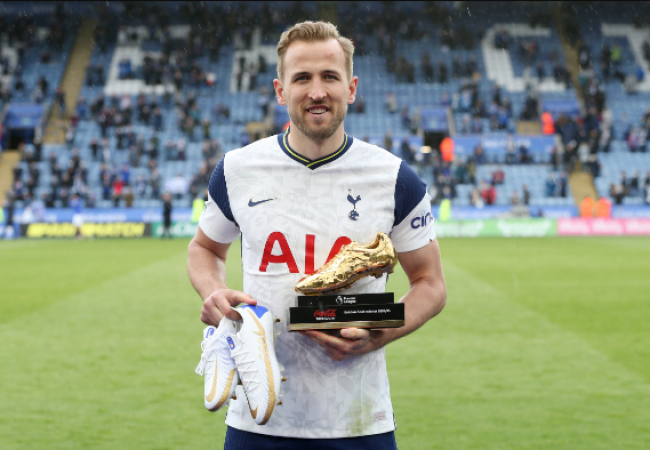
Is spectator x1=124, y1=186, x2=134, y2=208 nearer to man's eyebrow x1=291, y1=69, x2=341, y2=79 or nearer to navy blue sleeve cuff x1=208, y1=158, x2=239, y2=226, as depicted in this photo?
navy blue sleeve cuff x1=208, y1=158, x2=239, y2=226

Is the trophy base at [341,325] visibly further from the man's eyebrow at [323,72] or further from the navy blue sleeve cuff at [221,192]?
the man's eyebrow at [323,72]

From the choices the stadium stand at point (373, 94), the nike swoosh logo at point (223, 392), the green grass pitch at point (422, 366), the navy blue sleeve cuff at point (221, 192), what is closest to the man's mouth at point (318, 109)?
the navy blue sleeve cuff at point (221, 192)

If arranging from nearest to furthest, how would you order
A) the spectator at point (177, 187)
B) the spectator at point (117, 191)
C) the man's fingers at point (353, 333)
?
the man's fingers at point (353, 333) < the spectator at point (117, 191) < the spectator at point (177, 187)

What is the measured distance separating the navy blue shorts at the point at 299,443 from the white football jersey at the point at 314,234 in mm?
22

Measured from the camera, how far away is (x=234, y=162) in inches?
107

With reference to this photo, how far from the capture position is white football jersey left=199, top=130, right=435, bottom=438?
8.23ft

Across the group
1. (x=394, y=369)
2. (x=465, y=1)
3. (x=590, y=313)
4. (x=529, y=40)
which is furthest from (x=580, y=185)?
(x=394, y=369)

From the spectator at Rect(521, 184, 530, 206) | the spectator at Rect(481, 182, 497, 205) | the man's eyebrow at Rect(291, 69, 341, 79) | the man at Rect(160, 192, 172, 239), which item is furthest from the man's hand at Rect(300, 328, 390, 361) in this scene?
the spectator at Rect(521, 184, 530, 206)

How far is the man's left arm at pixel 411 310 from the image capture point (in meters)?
2.32

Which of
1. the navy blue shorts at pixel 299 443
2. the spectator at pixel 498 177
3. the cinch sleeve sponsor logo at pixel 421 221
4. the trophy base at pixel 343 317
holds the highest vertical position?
the spectator at pixel 498 177

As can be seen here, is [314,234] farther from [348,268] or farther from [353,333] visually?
[353,333]

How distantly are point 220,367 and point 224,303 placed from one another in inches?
8.2

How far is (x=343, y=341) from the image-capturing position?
232 centimetres

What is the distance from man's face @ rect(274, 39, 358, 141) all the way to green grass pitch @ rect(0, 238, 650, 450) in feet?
11.6
